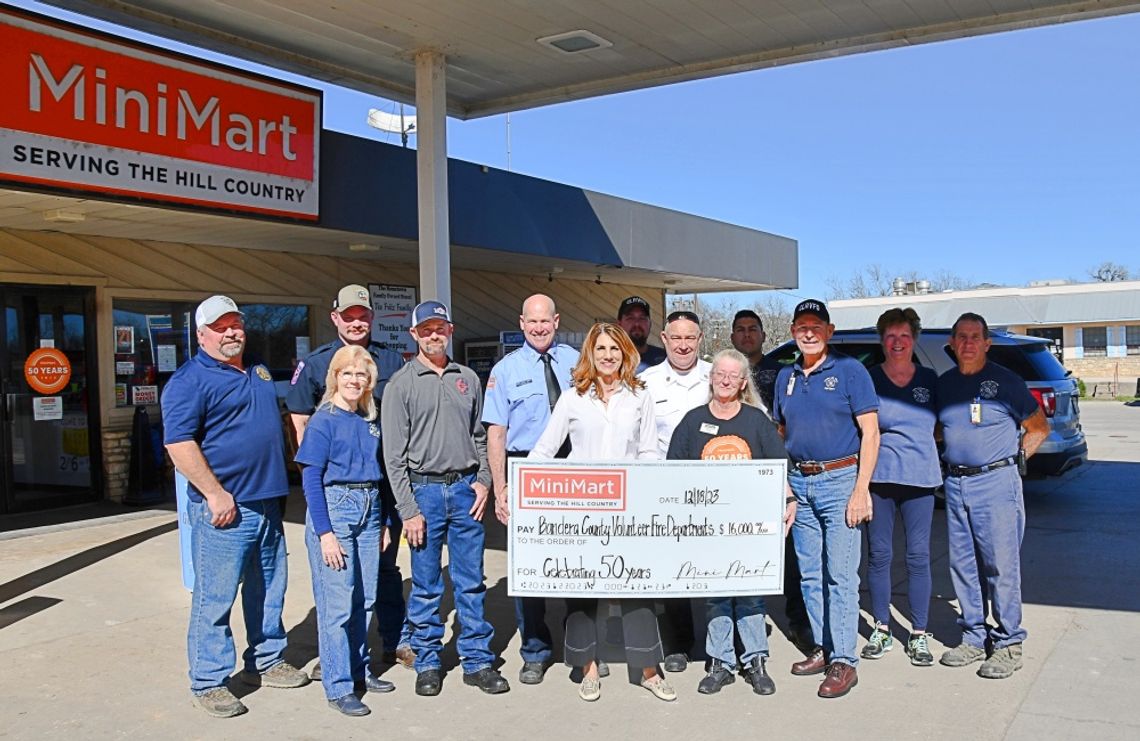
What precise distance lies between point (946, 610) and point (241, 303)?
9457 millimetres

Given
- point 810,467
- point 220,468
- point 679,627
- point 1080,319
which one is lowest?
point 679,627

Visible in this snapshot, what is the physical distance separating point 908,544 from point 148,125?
7036 mm

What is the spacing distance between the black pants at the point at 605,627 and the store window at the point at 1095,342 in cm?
4994

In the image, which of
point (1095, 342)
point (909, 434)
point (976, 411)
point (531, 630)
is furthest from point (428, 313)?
point (1095, 342)

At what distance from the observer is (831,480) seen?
17.3ft

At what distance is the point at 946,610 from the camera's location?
22.0 feet

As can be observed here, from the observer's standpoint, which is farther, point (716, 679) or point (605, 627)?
point (605, 627)

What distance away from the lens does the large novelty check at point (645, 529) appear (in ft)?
17.0

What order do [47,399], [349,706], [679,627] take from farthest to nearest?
[47,399] → [679,627] → [349,706]

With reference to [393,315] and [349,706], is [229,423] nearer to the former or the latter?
[349,706]

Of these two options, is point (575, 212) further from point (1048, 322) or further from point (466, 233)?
point (1048, 322)

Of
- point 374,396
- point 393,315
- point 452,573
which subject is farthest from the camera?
point 393,315

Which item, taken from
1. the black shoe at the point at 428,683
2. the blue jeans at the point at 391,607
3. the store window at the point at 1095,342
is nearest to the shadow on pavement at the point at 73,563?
the blue jeans at the point at 391,607

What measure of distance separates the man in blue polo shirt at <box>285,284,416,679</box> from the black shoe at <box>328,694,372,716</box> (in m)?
0.46
